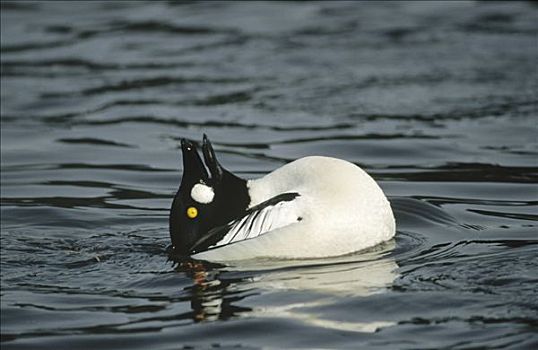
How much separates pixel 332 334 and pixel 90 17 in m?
15.2

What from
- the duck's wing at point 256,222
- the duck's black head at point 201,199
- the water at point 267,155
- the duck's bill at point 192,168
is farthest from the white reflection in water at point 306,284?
the duck's bill at point 192,168

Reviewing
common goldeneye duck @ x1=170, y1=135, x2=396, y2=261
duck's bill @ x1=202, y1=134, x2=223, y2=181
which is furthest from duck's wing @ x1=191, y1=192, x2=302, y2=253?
duck's bill @ x1=202, y1=134, x2=223, y2=181

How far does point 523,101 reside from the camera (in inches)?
606

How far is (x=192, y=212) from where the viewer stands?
368 inches

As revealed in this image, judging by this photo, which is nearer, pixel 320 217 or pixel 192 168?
pixel 320 217

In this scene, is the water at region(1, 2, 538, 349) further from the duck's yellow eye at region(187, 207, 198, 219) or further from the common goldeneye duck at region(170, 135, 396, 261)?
the duck's yellow eye at region(187, 207, 198, 219)

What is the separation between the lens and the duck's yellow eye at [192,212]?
933cm

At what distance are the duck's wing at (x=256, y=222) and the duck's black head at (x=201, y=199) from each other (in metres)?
0.05

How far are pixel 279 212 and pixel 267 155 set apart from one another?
451 centimetres

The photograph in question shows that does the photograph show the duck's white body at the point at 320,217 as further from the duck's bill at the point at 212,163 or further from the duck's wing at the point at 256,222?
the duck's bill at the point at 212,163

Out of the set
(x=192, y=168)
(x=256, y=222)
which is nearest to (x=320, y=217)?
(x=256, y=222)

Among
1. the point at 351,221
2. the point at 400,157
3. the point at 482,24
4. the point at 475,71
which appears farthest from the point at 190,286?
the point at 482,24

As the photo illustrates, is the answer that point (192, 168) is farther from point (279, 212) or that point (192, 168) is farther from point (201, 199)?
point (279, 212)

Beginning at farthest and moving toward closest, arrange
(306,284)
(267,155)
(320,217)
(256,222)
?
(267,155)
(256,222)
(320,217)
(306,284)
